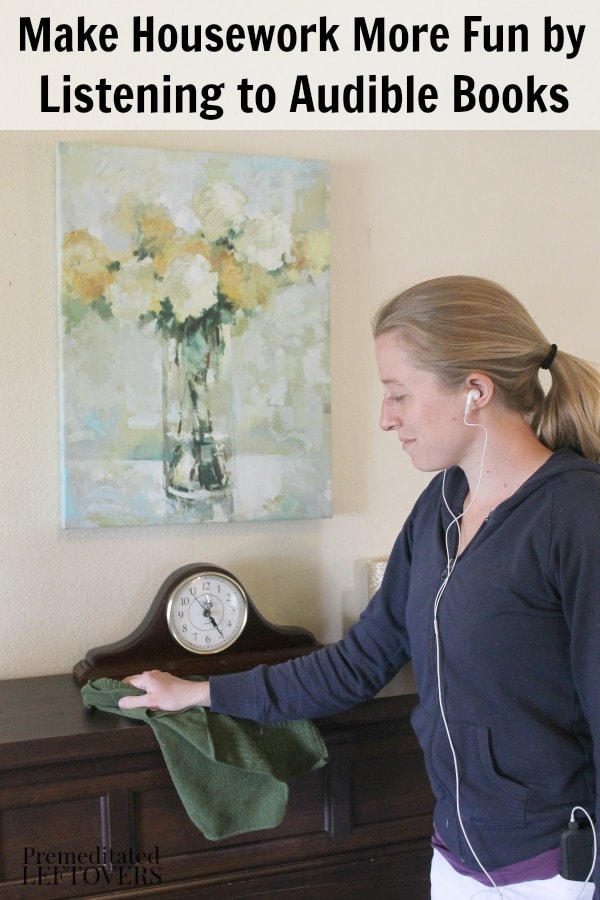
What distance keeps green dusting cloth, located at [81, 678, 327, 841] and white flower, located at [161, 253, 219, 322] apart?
0.80 meters

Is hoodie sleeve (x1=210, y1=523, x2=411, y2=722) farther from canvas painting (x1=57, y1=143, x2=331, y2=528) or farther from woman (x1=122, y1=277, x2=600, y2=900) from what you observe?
canvas painting (x1=57, y1=143, x2=331, y2=528)

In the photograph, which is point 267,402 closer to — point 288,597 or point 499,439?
point 288,597

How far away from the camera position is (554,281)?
2318 millimetres

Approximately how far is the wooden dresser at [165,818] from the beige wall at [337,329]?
225 millimetres

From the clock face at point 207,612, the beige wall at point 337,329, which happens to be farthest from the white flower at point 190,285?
the clock face at point 207,612

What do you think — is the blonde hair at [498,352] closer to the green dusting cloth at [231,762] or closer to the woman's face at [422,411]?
the woman's face at [422,411]

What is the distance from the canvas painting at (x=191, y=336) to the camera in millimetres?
1893

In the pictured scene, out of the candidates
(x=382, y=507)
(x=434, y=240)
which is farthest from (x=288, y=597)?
(x=434, y=240)

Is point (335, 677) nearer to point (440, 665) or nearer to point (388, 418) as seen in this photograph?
point (440, 665)

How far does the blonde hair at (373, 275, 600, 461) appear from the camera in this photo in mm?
1327

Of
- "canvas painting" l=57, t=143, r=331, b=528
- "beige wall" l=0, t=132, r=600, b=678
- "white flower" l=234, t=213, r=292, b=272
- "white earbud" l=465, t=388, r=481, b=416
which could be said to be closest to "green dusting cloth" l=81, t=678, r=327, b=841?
"beige wall" l=0, t=132, r=600, b=678

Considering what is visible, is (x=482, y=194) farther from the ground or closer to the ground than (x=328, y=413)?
farther from the ground

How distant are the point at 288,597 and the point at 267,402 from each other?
1.41ft
